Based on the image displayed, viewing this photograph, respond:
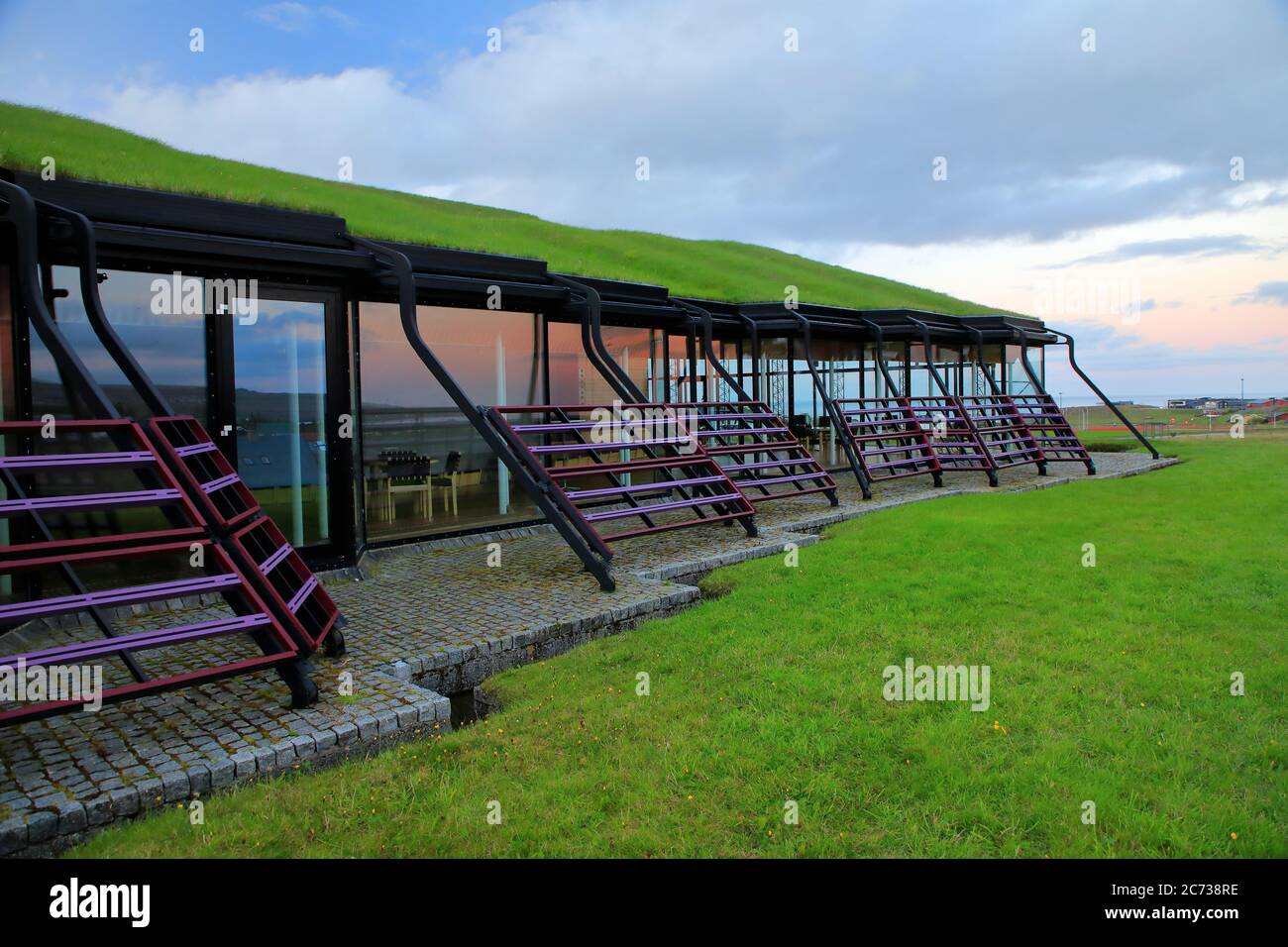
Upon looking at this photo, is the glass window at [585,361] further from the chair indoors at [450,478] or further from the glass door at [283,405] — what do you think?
the glass door at [283,405]

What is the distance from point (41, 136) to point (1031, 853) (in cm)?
1524

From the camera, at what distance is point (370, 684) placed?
5.12 meters

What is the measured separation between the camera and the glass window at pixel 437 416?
973cm

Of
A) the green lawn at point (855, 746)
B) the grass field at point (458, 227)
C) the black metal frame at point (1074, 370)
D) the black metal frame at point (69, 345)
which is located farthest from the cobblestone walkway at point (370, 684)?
the black metal frame at point (1074, 370)

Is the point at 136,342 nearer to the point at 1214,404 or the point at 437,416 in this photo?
the point at 437,416

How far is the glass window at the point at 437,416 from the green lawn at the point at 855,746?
187 inches

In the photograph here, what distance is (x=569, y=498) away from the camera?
8234 millimetres

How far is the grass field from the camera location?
1098 centimetres

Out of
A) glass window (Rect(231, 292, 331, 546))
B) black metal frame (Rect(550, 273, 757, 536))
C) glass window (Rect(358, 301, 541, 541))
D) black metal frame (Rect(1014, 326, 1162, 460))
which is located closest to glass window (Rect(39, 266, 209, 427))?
glass window (Rect(231, 292, 331, 546))

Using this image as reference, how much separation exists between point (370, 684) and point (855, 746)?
10.1 feet

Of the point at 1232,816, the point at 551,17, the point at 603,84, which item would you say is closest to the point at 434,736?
the point at 1232,816

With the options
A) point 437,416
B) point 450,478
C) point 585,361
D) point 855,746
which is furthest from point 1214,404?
point 855,746

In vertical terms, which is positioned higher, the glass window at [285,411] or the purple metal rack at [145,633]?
the glass window at [285,411]

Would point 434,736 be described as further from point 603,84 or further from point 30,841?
point 603,84
